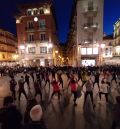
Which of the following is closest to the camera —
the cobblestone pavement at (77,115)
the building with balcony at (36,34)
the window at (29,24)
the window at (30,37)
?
the cobblestone pavement at (77,115)

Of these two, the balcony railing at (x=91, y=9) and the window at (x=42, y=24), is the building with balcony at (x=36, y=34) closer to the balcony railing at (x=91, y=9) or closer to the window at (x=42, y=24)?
the window at (x=42, y=24)

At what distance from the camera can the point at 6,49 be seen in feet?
222

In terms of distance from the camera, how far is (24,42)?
43.2 meters

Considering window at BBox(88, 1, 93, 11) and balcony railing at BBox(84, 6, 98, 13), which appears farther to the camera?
window at BBox(88, 1, 93, 11)

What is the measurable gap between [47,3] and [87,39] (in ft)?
44.0

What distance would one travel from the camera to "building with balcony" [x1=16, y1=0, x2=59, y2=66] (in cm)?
4212

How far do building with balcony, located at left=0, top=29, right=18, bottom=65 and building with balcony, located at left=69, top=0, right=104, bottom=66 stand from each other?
1324 inches

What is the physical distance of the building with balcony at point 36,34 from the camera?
42.1 m

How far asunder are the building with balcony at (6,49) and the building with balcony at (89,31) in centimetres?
3364

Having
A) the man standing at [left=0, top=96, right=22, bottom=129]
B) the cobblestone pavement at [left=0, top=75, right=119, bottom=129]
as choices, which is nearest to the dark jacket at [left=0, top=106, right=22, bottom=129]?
the man standing at [left=0, top=96, right=22, bottom=129]

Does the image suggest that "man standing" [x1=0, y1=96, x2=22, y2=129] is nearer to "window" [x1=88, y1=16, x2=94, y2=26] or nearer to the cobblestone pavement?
the cobblestone pavement

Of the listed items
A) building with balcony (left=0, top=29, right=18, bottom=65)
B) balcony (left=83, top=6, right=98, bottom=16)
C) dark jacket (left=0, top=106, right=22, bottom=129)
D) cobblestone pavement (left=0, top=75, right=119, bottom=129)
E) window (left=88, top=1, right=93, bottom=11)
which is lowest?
cobblestone pavement (left=0, top=75, right=119, bottom=129)

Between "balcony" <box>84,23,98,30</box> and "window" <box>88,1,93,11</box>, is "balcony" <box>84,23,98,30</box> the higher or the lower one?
the lower one

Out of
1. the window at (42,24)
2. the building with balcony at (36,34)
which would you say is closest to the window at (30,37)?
the building with balcony at (36,34)
